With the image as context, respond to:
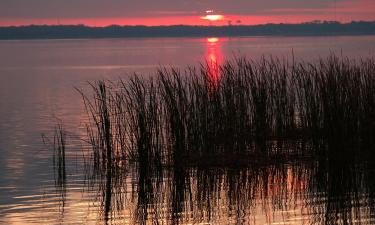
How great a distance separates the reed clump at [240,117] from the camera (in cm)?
1062

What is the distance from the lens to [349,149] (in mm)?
10461

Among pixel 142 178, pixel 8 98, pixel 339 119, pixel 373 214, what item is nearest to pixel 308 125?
pixel 339 119

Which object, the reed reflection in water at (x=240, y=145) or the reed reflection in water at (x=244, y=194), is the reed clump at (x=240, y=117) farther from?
the reed reflection in water at (x=244, y=194)

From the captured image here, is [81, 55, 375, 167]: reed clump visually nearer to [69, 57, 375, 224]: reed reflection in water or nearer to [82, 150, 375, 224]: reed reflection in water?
[69, 57, 375, 224]: reed reflection in water

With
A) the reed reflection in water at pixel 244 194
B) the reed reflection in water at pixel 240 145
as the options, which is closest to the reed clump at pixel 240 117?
the reed reflection in water at pixel 240 145

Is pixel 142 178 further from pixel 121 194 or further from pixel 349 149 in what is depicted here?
pixel 349 149

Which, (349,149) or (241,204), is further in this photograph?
(349,149)

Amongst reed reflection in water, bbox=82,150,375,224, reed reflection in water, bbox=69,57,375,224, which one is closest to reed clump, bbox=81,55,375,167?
reed reflection in water, bbox=69,57,375,224

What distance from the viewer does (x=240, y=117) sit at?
441 inches

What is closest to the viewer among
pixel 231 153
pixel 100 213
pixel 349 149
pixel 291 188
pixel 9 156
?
pixel 100 213

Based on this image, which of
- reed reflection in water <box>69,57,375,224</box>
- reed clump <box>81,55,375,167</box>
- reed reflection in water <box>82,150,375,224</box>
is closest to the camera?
Answer: reed reflection in water <box>82,150,375,224</box>

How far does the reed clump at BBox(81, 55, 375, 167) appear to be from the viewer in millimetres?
10625

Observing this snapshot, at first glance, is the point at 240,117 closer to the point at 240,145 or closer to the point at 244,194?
the point at 240,145

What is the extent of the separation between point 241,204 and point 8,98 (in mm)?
A: 20785
